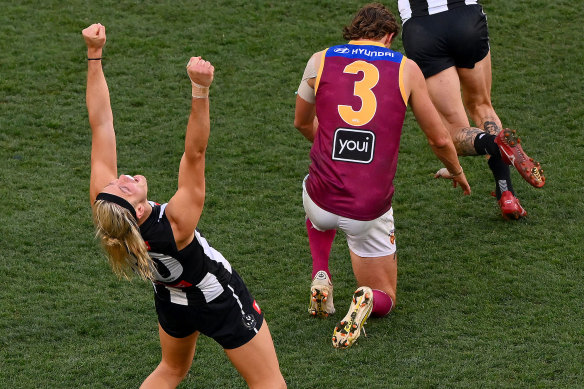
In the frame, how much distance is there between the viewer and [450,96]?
651 cm

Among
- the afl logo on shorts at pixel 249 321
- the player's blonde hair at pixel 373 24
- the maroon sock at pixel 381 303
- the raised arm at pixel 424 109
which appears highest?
the player's blonde hair at pixel 373 24

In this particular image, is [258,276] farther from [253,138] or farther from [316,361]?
[253,138]

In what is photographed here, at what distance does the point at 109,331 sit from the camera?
5.52 m

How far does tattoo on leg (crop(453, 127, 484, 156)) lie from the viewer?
20.9ft

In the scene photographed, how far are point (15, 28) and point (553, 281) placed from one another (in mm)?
6682

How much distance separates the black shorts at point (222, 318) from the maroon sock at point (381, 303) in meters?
1.22

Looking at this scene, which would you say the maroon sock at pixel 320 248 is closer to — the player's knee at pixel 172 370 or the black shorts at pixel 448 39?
the player's knee at pixel 172 370

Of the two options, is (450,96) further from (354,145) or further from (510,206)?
(354,145)

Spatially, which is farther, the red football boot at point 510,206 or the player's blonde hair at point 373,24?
the red football boot at point 510,206

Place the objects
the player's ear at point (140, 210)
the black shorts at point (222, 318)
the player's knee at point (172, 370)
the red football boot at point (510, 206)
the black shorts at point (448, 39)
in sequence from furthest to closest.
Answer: the red football boot at point (510, 206)
the black shorts at point (448, 39)
the player's knee at point (172, 370)
the black shorts at point (222, 318)
the player's ear at point (140, 210)

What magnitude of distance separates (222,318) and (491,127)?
3249 millimetres

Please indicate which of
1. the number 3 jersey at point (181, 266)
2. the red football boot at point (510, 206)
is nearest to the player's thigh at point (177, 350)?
the number 3 jersey at point (181, 266)

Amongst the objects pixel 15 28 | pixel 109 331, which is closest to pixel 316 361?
pixel 109 331

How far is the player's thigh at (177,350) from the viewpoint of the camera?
4.39 m
